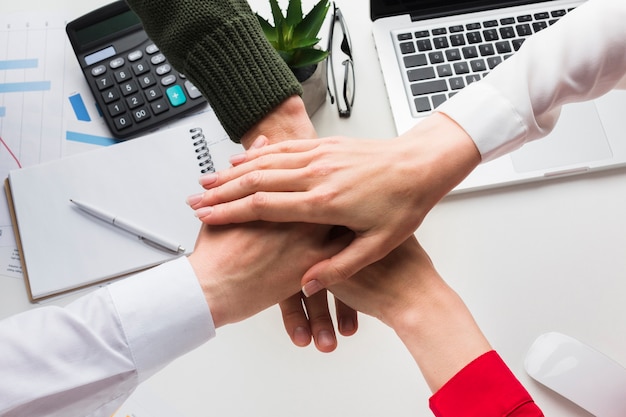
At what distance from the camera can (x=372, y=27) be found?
0.98 meters

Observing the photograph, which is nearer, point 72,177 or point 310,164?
point 310,164

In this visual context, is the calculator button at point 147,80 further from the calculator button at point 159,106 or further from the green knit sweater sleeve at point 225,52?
the green knit sweater sleeve at point 225,52

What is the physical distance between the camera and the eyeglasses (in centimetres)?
95

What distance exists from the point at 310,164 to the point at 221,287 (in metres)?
0.18

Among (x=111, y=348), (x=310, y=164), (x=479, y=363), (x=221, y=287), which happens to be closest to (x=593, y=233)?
(x=479, y=363)

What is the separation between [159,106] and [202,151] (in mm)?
107

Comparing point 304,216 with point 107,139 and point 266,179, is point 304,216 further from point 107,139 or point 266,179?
point 107,139

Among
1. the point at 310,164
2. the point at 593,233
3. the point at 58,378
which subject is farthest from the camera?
the point at 593,233

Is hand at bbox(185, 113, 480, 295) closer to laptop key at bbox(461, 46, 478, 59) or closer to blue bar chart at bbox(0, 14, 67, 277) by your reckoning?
Answer: laptop key at bbox(461, 46, 478, 59)

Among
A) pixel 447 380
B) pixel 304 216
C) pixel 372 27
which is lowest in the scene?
pixel 447 380

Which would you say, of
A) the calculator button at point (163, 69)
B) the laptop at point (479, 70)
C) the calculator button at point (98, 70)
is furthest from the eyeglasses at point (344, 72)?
the calculator button at point (98, 70)

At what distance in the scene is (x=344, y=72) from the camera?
0.97 meters

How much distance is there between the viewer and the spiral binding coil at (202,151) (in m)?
0.90

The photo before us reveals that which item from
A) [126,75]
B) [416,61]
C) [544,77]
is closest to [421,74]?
[416,61]
